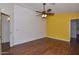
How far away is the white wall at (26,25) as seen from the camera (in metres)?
3.29

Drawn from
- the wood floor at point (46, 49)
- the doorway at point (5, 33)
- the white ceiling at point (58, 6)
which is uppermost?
the white ceiling at point (58, 6)

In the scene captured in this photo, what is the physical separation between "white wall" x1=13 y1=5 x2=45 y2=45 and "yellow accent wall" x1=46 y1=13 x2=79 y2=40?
0.14 meters

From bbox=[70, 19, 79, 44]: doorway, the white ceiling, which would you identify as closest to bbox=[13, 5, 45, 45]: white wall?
the white ceiling

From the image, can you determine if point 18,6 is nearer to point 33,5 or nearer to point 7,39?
point 33,5

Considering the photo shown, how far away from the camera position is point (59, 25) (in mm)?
3428

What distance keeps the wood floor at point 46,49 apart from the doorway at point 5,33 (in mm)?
129

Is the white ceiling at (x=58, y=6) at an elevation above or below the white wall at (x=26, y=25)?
above

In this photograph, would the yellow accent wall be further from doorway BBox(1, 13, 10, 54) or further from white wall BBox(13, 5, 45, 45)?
doorway BBox(1, 13, 10, 54)

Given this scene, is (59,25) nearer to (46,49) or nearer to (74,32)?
(74,32)

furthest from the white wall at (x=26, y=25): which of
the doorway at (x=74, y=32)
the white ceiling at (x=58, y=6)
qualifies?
the doorway at (x=74, y=32)

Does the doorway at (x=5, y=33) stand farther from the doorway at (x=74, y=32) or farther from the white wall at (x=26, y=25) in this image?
the doorway at (x=74, y=32)

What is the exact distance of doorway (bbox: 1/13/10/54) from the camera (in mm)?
3213

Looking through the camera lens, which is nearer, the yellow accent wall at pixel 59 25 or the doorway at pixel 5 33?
the doorway at pixel 5 33

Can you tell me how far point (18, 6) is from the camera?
3.25 meters
